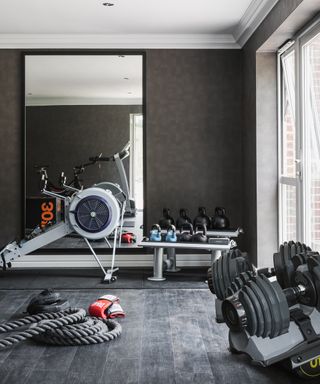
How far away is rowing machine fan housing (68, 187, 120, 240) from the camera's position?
5172mm

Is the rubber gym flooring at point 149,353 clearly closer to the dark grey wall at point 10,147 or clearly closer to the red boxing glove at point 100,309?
the red boxing glove at point 100,309

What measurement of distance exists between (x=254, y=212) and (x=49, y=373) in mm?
3084

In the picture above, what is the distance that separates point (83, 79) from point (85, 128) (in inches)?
20.4

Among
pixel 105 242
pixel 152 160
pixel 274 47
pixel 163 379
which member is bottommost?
pixel 163 379

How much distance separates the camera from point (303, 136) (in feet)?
15.2

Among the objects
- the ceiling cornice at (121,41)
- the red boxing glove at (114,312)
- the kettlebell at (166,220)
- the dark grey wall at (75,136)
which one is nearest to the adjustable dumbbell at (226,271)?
the red boxing glove at (114,312)

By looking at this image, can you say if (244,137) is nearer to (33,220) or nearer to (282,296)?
(33,220)

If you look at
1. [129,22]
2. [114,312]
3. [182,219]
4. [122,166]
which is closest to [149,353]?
[114,312]

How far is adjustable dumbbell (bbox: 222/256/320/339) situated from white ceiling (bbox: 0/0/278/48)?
272 centimetres

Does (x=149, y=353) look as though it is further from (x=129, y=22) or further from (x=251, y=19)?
(x=129, y=22)

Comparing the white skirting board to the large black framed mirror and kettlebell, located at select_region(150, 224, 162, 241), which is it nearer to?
the large black framed mirror

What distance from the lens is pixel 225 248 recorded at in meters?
5.23

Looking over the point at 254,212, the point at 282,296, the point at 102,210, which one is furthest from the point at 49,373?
the point at 254,212

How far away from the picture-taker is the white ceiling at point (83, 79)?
6.05 metres
